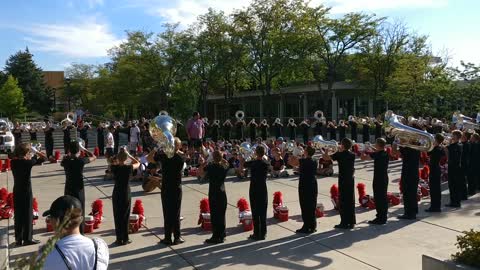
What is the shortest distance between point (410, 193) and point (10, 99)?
177ft

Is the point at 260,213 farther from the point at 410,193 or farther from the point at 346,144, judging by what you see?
the point at 410,193

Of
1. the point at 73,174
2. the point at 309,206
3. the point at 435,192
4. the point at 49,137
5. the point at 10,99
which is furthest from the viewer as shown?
the point at 10,99

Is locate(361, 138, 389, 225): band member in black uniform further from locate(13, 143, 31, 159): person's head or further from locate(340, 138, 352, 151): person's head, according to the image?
locate(13, 143, 31, 159): person's head

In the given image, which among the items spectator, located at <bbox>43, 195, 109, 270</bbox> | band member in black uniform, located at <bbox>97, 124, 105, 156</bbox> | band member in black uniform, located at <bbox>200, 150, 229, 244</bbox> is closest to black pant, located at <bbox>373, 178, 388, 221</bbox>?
band member in black uniform, located at <bbox>200, 150, 229, 244</bbox>

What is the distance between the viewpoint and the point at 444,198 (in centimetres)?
1312

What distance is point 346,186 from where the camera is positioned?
10.1 meters

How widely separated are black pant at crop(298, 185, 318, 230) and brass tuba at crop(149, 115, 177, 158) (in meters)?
2.68

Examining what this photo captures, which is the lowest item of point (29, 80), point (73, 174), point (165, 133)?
point (73, 174)

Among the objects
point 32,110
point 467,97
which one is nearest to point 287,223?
point 467,97

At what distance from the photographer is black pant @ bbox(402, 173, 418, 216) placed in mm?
10617

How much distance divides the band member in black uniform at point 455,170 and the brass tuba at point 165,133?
22.1ft

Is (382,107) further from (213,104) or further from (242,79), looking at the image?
(213,104)

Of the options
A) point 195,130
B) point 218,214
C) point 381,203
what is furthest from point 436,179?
point 195,130

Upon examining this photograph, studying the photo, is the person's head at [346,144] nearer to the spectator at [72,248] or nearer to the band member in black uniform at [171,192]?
the band member in black uniform at [171,192]
